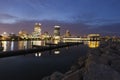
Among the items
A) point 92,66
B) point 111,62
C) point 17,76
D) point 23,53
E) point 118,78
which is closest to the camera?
point 118,78

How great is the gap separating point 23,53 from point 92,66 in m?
41.1

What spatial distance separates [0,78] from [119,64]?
703 inches

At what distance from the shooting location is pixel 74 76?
709 cm

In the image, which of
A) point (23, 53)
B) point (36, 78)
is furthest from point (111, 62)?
→ point (23, 53)

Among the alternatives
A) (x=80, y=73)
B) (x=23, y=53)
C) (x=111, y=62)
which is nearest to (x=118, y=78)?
(x=80, y=73)

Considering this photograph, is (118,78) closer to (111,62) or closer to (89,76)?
(89,76)

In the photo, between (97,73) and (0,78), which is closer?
(97,73)

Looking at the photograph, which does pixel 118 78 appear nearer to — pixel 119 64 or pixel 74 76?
pixel 74 76

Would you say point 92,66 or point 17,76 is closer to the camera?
point 92,66

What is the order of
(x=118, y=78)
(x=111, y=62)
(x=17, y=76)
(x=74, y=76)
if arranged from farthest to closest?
1. (x=17, y=76)
2. (x=111, y=62)
3. (x=74, y=76)
4. (x=118, y=78)

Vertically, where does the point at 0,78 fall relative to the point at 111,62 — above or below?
below

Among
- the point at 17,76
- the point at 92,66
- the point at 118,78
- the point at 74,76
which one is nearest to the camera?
the point at 118,78

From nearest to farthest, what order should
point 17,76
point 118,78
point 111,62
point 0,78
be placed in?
point 118,78
point 111,62
point 0,78
point 17,76

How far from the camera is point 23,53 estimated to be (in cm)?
4653
